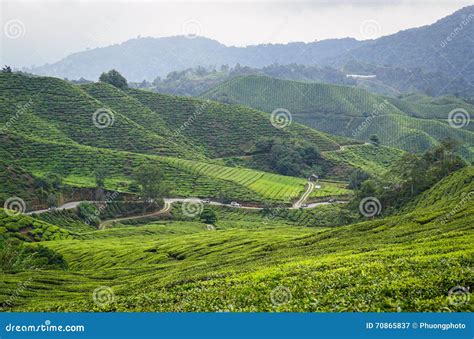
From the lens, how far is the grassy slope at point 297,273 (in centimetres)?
1900

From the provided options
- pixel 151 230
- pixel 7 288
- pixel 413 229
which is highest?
pixel 413 229

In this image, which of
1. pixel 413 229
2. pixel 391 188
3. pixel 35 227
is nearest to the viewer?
pixel 413 229

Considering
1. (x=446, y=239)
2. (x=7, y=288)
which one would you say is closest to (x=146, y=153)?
(x=7, y=288)

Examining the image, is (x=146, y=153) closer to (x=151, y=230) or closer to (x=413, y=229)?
(x=151, y=230)

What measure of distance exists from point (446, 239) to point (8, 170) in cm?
8935

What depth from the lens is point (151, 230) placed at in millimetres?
86125

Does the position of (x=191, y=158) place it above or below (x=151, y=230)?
above
